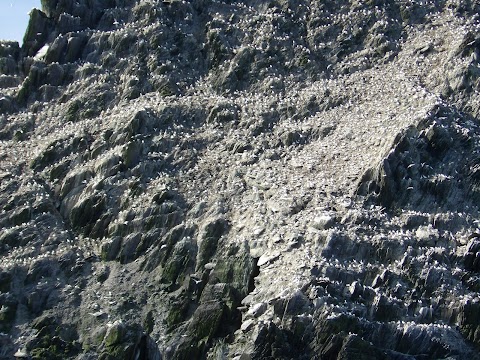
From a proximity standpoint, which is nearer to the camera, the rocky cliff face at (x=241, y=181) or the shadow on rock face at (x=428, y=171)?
the rocky cliff face at (x=241, y=181)

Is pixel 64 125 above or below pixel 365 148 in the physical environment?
above

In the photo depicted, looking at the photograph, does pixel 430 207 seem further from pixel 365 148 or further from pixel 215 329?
pixel 215 329

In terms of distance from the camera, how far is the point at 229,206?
4831cm

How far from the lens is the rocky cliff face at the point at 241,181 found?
4038 cm

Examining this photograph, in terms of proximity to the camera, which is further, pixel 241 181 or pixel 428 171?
pixel 241 181

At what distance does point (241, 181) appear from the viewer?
165ft

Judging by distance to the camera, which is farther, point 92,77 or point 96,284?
point 92,77

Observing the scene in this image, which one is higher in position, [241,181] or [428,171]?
[241,181]

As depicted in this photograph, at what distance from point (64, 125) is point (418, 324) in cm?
3295

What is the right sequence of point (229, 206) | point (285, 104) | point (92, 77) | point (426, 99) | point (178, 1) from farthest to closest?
1. point (178, 1)
2. point (92, 77)
3. point (285, 104)
4. point (426, 99)
5. point (229, 206)

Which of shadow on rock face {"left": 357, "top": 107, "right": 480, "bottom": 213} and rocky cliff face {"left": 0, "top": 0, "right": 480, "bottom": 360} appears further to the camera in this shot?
shadow on rock face {"left": 357, "top": 107, "right": 480, "bottom": 213}

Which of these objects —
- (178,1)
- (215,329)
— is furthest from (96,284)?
(178,1)

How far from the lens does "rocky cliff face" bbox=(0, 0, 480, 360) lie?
40.4 m

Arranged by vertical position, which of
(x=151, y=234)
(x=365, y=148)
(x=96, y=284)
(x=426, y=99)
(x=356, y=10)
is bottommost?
(x=96, y=284)
